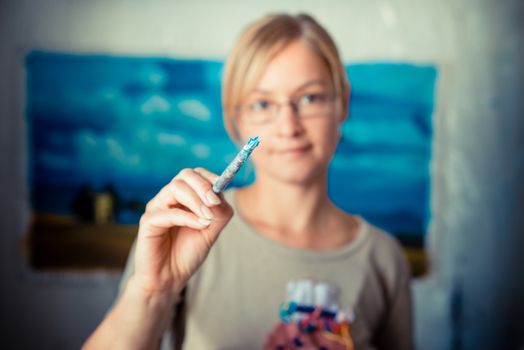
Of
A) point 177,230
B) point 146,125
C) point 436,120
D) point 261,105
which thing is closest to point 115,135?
point 146,125

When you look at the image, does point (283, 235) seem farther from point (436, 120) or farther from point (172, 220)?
point (436, 120)

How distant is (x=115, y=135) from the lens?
1.13 m

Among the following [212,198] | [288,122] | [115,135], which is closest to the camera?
[212,198]

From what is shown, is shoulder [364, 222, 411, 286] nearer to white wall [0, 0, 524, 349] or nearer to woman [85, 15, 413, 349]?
woman [85, 15, 413, 349]

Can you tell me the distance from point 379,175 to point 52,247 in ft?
2.67

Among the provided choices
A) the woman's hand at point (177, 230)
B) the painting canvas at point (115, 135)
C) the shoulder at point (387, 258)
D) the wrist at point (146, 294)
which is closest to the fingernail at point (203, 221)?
the woman's hand at point (177, 230)

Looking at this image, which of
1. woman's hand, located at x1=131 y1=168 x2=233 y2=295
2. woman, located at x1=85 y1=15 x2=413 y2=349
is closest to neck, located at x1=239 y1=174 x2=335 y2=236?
woman, located at x1=85 y1=15 x2=413 y2=349

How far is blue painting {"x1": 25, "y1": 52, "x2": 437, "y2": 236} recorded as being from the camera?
1108 mm

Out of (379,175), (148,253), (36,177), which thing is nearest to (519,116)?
(379,175)

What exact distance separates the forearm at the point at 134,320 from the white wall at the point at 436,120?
2.05 feet

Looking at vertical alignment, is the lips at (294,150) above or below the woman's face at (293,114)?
below

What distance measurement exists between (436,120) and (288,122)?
654 millimetres

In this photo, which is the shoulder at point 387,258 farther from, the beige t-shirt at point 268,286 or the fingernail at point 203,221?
the fingernail at point 203,221

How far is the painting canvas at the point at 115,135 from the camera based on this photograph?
3.64 ft
